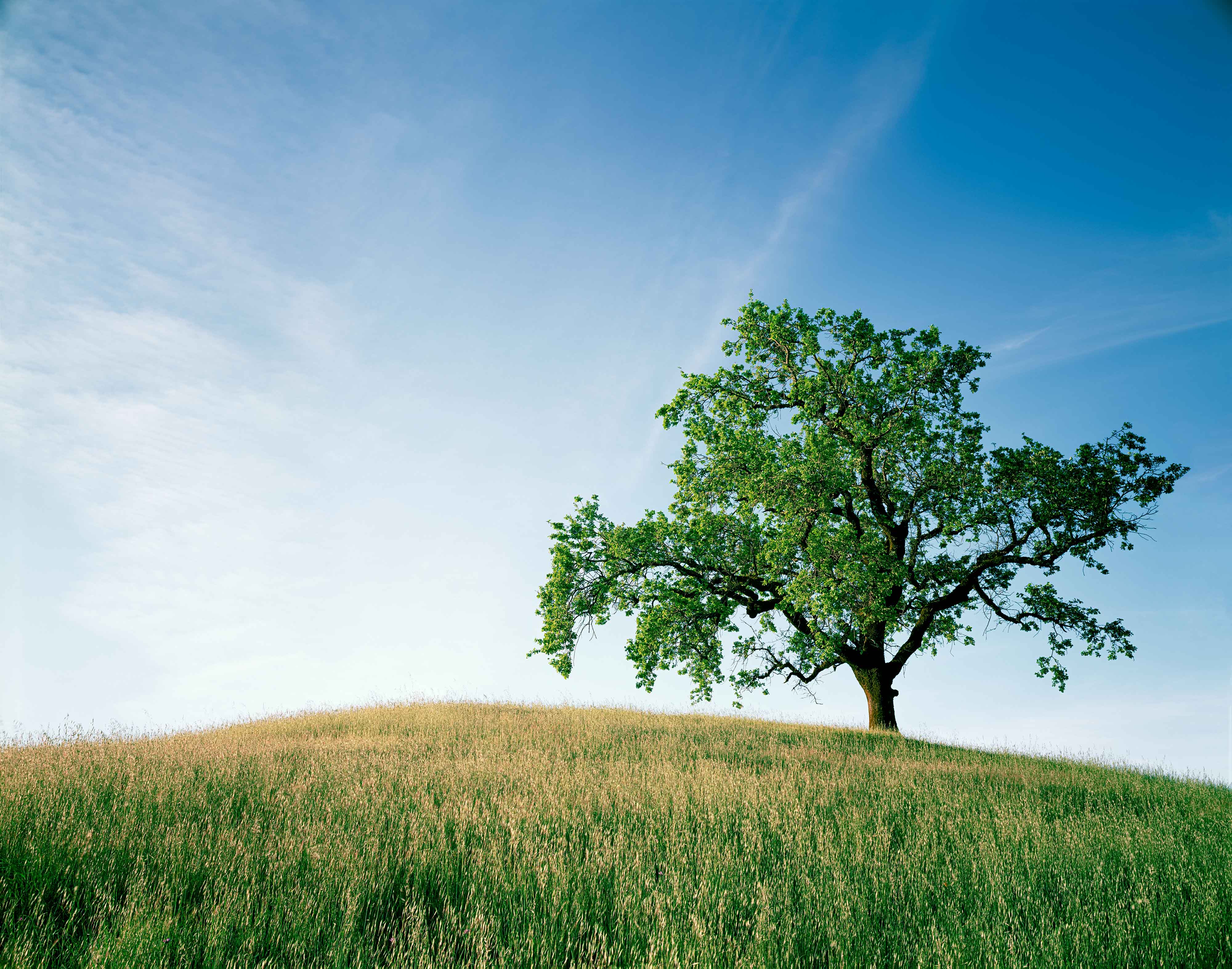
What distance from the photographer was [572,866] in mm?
6609

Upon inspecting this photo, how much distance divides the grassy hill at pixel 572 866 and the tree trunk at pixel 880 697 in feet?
22.3

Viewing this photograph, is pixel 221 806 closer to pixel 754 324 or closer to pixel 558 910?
pixel 558 910

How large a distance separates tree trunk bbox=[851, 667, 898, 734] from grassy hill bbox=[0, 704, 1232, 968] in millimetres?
6811

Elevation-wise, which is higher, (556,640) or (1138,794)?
(556,640)

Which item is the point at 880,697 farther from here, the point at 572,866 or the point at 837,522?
the point at 572,866

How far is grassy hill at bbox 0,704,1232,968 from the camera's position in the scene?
5172mm

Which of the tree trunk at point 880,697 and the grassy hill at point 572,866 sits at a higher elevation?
the tree trunk at point 880,697

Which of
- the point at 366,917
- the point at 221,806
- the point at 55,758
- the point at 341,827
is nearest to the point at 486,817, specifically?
the point at 341,827

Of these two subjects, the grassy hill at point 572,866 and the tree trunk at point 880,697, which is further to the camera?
the tree trunk at point 880,697

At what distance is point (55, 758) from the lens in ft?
35.3

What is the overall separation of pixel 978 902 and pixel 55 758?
12.5 m

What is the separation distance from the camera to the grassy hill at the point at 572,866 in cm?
517

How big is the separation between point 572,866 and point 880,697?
14888 mm

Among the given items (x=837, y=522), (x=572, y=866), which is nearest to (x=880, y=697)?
(x=837, y=522)
